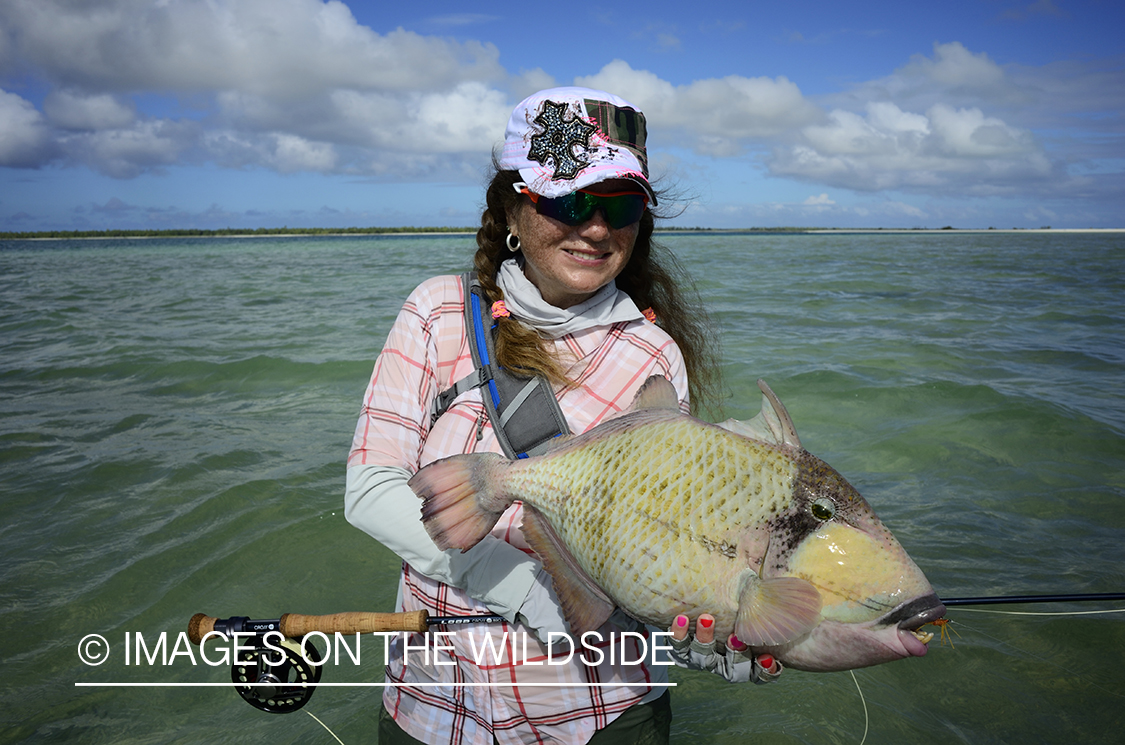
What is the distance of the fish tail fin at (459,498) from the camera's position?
187cm

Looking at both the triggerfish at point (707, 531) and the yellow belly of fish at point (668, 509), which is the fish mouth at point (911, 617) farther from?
the yellow belly of fish at point (668, 509)

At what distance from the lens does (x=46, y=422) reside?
7.98m

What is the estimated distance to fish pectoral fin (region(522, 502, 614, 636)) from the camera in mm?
1837

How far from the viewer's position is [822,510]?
63.4 inches

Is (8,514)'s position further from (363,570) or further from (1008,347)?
(1008,347)

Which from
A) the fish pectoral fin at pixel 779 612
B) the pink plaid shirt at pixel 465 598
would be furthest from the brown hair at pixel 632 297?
the fish pectoral fin at pixel 779 612

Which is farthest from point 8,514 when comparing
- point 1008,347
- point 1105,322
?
point 1105,322

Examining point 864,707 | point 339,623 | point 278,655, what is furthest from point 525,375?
point 864,707

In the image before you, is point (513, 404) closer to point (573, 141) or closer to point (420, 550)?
point (420, 550)

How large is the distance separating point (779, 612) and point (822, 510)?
27 centimetres

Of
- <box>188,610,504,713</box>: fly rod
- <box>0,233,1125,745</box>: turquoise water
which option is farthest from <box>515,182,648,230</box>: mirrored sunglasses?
<box>0,233,1125,745</box>: turquoise water

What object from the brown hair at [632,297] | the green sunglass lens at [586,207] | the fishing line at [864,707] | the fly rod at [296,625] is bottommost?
the fishing line at [864,707]

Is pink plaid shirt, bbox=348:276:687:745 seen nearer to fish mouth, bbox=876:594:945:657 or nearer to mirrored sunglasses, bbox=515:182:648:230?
mirrored sunglasses, bbox=515:182:648:230

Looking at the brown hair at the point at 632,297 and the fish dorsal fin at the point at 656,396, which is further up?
the brown hair at the point at 632,297
